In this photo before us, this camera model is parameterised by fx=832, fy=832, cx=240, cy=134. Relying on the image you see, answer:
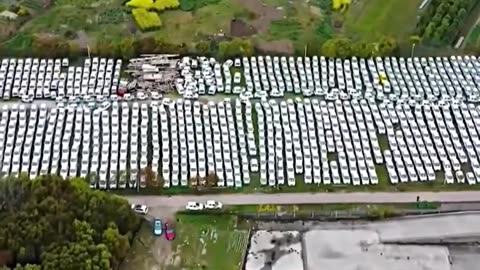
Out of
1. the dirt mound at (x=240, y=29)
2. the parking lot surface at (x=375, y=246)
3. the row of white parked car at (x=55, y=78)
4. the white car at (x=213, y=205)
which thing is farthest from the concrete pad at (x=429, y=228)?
the dirt mound at (x=240, y=29)

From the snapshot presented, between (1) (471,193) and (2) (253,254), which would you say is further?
(1) (471,193)

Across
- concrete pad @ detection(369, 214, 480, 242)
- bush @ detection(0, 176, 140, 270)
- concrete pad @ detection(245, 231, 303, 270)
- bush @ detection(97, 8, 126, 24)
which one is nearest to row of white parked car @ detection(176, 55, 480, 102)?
bush @ detection(97, 8, 126, 24)

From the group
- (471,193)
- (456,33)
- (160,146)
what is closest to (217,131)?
(160,146)

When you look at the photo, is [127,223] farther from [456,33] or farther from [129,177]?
[456,33]

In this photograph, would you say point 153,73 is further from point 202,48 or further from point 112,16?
point 112,16

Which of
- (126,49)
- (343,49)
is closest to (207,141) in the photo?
(126,49)

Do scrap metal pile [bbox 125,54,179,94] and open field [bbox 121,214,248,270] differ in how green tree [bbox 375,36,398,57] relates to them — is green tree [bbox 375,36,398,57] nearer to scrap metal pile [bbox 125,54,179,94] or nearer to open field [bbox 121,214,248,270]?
scrap metal pile [bbox 125,54,179,94]
